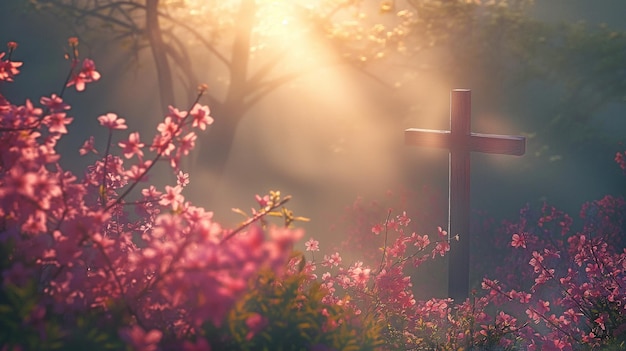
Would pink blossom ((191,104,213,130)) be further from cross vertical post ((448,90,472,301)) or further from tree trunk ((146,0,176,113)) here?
tree trunk ((146,0,176,113))

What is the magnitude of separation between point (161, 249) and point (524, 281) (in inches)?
314

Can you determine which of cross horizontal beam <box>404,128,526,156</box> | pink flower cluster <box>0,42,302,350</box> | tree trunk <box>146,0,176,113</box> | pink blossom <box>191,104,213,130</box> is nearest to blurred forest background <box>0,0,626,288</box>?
tree trunk <box>146,0,176,113</box>

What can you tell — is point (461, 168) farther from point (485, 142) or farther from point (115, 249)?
point (115, 249)

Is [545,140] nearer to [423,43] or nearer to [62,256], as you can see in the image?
[423,43]

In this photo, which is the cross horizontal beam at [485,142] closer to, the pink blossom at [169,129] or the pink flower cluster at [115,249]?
the pink flower cluster at [115,249]

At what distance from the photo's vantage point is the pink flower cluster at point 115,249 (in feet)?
6.63

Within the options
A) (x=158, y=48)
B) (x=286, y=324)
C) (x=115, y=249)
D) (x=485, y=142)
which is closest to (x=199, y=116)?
(x=115, y=249)

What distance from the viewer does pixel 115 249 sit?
3.15 metres

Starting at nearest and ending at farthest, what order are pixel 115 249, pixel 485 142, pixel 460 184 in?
pixel 115 249
pixel 485 142
pixel 460 184

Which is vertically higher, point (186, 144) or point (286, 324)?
point (186, 144)

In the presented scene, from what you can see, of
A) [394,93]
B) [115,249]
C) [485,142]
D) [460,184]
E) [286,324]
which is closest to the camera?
[286,324]

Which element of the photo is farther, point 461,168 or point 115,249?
point 461,168

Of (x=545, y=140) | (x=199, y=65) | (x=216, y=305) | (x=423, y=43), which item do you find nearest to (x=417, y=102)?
(x=423, y=43)

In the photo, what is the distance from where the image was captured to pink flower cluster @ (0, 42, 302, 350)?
2.02m
